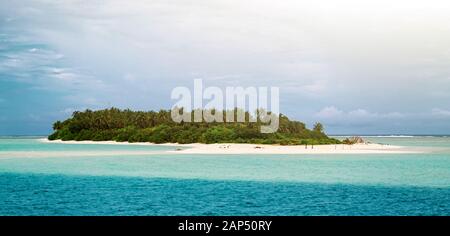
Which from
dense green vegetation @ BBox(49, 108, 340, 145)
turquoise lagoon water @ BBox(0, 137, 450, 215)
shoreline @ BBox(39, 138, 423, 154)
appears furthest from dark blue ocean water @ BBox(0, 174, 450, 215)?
dense green vegetation @ BBox(49, 108, 340, 145)

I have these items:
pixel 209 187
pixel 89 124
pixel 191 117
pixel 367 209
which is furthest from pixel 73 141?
pixel 367 209

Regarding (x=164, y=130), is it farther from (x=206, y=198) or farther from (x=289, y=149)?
(x=206, y=198)

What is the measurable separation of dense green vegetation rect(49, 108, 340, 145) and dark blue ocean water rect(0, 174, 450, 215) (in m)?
32.2

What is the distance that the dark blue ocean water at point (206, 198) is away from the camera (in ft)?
47.6

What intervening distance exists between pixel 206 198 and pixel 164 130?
4950 cm

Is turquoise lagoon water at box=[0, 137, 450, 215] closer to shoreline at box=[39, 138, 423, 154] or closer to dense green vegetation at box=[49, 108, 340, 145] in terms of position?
shoreline at box=[39, 138, 423, 154]

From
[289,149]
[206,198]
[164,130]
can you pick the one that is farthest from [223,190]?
[164,130]

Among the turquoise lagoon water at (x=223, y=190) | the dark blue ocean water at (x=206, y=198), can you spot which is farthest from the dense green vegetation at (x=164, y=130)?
the dark blue ocean water at (x=206, y=198)

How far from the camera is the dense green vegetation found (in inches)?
2191

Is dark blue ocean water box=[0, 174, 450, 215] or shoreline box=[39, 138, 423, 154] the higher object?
shoreline box=[39, 138, 423, 154]

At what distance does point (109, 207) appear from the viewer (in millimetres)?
15031

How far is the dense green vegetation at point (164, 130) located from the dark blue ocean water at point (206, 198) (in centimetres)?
3221
